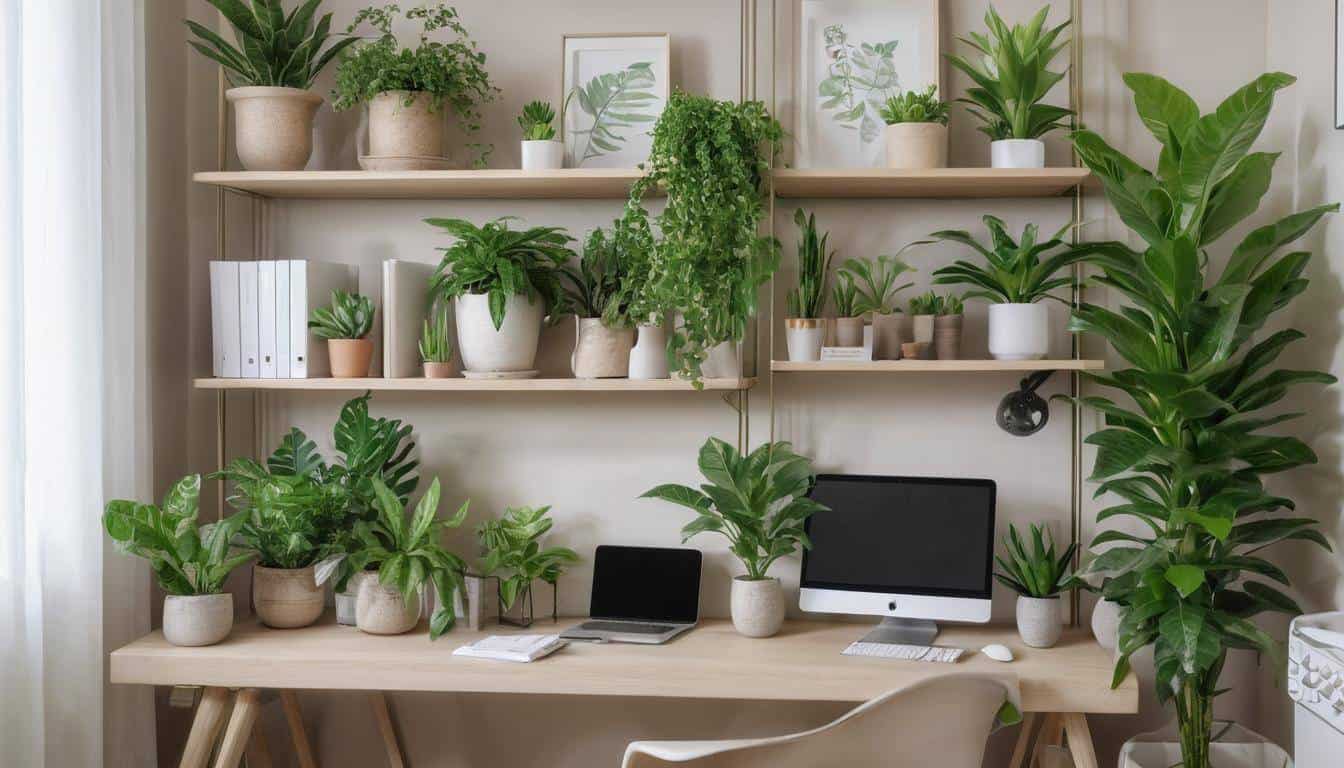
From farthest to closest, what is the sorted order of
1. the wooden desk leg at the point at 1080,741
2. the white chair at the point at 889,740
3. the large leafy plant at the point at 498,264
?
the large leafy plant at the point at 498,264
the wooden desk leg at the point at 1080,741
the white chair at the point at 889,740

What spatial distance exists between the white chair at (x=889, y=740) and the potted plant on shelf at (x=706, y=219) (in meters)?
0.89

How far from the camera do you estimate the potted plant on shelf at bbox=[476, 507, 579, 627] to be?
8.52 ft

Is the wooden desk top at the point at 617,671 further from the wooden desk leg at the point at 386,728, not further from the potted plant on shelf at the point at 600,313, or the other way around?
the potted plant on shelf at the point at 600,313

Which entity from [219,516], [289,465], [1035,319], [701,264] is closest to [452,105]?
[701,264]

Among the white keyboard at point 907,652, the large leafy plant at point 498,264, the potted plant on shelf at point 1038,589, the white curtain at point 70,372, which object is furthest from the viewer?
the large leafy plant at point 498,264

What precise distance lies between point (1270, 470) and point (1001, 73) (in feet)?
3.37

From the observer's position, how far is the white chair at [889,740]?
173 cm

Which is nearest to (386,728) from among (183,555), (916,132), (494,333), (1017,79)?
(183,555)

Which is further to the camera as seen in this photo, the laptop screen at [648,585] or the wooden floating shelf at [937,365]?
the laptop screen at [648,585]

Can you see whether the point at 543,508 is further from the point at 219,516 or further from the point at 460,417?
the point at 219,516

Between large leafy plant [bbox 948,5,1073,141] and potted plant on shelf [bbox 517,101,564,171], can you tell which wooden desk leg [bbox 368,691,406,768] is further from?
large leafy plant [bbox 948,5,1073,141]

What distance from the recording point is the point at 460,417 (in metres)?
2.81

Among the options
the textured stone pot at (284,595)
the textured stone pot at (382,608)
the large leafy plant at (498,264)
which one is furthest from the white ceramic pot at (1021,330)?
the textured stone pot at (284,595)

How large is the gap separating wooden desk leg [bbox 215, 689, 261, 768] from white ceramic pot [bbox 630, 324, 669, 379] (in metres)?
1.09
